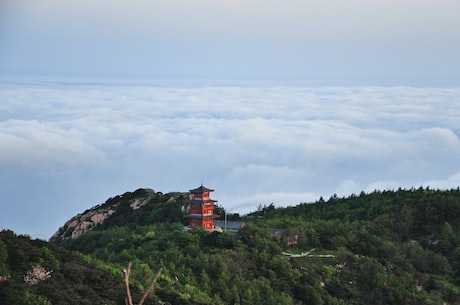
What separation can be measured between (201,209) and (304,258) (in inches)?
402

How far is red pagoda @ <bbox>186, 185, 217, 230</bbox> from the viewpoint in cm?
6091

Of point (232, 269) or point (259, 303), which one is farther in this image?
point (232, 269)

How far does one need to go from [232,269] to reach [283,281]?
3.20m

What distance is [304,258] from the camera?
179 feet

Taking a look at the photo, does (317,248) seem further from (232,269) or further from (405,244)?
(232,269)

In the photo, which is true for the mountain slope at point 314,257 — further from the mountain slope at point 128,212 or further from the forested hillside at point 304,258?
the mountain slope at point 128,212

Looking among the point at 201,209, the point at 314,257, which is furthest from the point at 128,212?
the point at 314,257

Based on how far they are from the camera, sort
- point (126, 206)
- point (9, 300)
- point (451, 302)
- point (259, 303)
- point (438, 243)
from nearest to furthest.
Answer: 1. point (9, 300)
2. point (259, 303)
3. point (451, 302)
4. point (438, 243)
5. point (126, 206)

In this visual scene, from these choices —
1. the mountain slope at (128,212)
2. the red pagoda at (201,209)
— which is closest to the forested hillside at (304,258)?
the red pagoda at (201,209)

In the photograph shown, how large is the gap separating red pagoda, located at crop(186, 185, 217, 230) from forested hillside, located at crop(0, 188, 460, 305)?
1.57 m

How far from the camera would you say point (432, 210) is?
6894 centimetres

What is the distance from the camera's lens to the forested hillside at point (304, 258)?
43.0m

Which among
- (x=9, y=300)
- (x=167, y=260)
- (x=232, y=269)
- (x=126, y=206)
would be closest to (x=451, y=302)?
(x=232, y=269)

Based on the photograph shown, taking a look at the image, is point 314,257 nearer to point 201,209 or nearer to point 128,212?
point 201,209
